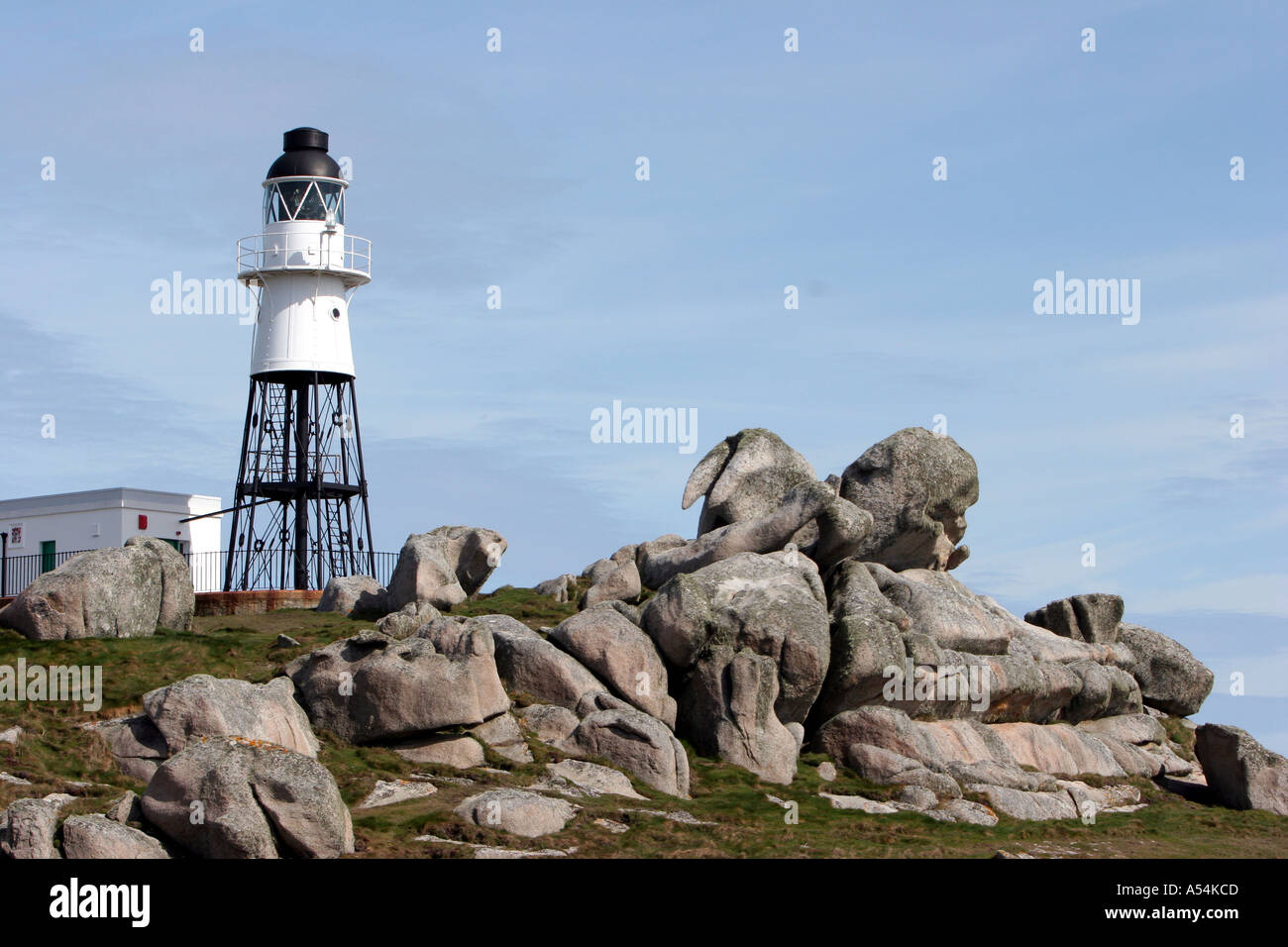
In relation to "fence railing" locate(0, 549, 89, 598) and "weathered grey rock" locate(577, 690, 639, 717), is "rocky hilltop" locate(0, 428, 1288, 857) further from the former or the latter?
"fence railing" locate(0, 549, 89, 598)

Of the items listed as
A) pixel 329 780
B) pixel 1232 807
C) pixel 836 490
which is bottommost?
pixel 1232 807

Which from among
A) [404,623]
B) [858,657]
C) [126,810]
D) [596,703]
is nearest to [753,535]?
[858,657]

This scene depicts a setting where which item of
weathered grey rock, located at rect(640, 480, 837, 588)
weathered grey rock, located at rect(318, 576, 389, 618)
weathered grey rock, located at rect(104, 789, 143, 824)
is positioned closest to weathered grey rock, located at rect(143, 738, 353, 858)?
weathered grey rock, located at rect(104, 789, 143, 824)

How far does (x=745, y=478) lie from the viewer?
152ft

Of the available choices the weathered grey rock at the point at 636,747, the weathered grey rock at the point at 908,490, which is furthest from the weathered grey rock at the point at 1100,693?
the weathered grey rock at the point at 636,747

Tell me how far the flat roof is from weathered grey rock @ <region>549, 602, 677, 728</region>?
2793cm

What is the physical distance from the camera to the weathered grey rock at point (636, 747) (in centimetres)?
3256

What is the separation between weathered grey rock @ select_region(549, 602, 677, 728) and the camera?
1430 inches

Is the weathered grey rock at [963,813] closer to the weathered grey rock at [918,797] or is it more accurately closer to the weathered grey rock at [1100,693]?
the weathered grey rock at [918,797]

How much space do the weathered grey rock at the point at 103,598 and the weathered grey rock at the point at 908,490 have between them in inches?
735
